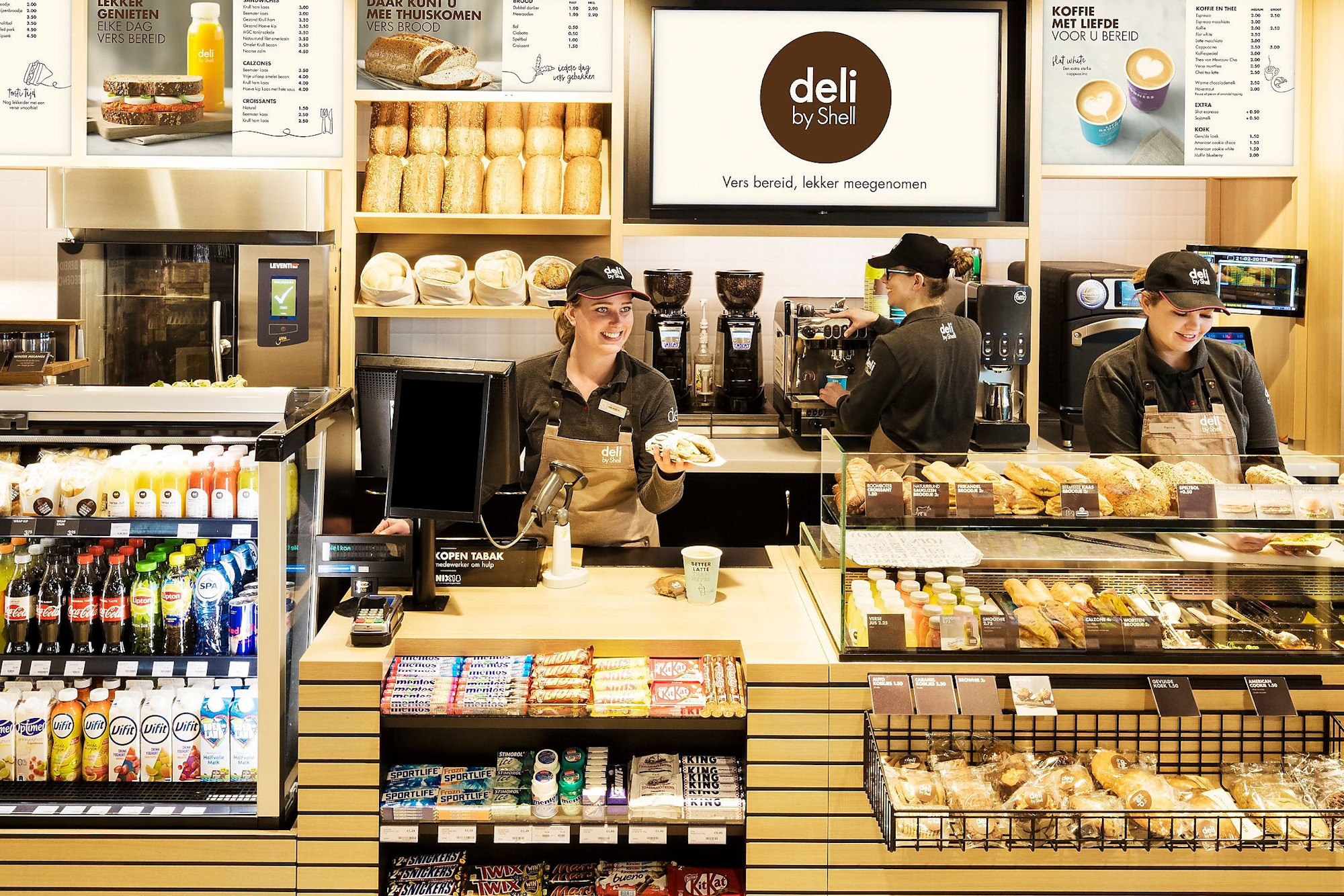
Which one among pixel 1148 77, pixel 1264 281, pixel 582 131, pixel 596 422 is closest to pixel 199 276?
pixel 582 131

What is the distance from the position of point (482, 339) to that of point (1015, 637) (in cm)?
354

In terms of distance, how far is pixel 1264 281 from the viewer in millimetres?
4516

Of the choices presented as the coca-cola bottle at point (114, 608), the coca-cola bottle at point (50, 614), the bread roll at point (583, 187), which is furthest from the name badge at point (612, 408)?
the bread roll at point (583, 187)

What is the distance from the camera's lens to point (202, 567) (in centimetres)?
250

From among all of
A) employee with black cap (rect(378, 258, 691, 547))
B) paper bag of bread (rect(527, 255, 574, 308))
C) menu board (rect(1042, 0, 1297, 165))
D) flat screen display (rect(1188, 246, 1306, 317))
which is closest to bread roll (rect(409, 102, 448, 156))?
paper bag of bread (rect(527, 255, 574, 308))

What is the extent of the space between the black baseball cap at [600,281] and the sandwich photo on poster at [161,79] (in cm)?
227

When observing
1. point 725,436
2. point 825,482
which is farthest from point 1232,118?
point 825,482

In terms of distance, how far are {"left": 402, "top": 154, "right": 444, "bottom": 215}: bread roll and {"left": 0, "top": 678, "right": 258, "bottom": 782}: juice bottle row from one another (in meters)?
2.61

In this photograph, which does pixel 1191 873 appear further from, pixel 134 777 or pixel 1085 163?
pixel 1085 163

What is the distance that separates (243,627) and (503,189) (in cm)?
260

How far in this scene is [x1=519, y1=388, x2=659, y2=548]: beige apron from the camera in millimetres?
3213

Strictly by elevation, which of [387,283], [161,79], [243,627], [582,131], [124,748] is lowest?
[124,748]

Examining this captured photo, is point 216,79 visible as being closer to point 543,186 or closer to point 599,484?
point 543,186

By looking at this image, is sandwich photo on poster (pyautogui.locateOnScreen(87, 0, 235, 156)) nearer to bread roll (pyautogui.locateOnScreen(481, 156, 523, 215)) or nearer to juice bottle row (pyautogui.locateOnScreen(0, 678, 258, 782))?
bread roll (pyautogui.locateOnScreen(481, 156, 523, 215))
